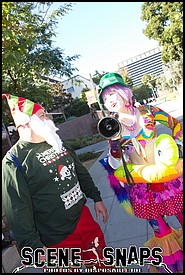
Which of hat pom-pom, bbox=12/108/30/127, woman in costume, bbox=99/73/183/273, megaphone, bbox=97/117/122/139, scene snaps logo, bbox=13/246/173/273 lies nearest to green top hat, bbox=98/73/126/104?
woman in costume, bbox=99/73/183/273

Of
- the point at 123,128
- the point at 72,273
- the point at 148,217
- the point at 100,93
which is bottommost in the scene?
the point at 72,273

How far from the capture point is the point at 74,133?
21953 mm

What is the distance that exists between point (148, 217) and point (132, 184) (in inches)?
12.3

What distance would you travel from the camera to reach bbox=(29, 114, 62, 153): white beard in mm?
1854

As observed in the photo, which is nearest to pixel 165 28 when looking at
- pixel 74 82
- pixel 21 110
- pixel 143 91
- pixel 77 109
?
pixel 77 109

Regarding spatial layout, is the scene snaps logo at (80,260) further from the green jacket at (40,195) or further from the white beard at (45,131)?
the white beard at (45,131)

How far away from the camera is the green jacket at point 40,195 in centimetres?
169

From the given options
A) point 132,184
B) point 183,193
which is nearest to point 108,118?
point 132,184

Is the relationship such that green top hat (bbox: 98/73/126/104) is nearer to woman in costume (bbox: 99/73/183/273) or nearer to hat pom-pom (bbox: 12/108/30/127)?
woman in costume (bbox: 99/73/183/273)

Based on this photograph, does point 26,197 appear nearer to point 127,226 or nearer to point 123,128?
point 123,128

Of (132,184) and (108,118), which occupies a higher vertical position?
(108,118)

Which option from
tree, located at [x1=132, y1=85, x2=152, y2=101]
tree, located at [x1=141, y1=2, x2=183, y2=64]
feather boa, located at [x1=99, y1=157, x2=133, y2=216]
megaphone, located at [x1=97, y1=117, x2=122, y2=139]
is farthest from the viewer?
tree, located at [x1=132, y1=85, x2=152, y2=101]

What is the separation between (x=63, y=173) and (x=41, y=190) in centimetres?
19

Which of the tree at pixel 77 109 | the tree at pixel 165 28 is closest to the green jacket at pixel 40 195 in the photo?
the tree at pixel 165 28
